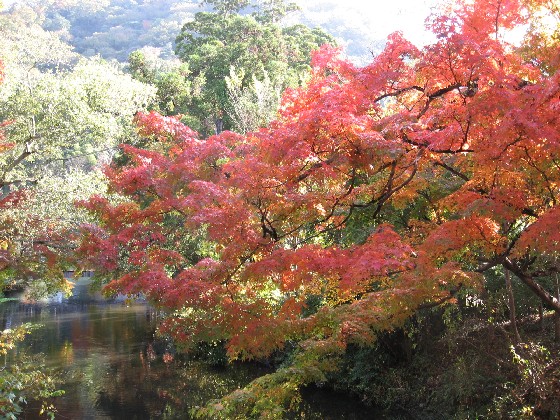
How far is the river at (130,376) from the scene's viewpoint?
36.3ft

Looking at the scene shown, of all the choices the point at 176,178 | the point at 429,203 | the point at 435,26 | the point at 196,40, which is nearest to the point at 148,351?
the point at 176,178

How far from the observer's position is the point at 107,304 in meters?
29.8

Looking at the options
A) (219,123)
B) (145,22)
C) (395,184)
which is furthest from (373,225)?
(145,22)

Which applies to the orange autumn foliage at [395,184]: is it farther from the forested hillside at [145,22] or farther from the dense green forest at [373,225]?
the forested hillside at [145,22]

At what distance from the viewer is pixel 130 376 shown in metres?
14.2

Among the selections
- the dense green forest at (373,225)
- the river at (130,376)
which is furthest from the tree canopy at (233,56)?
the dense green forest at (373,225)

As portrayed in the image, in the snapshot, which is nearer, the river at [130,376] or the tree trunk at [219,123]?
the river at [130,376]

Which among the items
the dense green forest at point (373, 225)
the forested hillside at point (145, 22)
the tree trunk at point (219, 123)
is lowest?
the dense green forest at point (373, 225)

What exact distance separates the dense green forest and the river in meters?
1.17

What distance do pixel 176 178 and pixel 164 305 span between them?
2.71 metres

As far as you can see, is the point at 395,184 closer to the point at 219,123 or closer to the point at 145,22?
the point at 219,123

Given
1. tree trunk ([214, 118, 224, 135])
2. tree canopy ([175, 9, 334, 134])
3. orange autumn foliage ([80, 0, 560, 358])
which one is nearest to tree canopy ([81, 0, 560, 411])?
orange autumn foliage ([80, 0, 560, 358])

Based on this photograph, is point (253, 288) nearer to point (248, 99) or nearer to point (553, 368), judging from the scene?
point (553, 368)

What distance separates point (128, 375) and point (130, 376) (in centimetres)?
12
